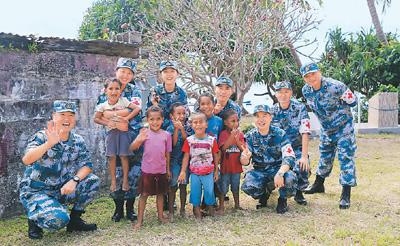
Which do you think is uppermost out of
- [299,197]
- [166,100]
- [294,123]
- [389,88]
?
[389,88]

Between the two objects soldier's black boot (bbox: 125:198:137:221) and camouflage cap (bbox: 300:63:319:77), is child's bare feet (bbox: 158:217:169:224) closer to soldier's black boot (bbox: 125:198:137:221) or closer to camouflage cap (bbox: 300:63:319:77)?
soldier's black boot (bbox: 125:198:137:221)

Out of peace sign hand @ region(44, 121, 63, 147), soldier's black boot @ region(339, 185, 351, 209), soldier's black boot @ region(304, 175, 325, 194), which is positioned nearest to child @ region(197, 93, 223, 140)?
peace sign hand @ region(44, 121, 63, 147)

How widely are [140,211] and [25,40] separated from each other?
232 cm

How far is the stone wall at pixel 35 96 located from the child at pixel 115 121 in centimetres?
99

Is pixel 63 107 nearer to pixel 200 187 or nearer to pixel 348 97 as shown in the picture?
pixel 200 187

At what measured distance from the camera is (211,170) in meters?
4.69

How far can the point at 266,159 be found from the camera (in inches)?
204

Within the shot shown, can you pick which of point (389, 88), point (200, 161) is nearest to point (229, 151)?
point (200, 161)

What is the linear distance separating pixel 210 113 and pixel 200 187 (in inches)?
31.3

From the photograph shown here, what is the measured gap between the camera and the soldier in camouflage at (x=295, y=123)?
5273 mm

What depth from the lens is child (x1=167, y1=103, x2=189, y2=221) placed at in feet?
15.3

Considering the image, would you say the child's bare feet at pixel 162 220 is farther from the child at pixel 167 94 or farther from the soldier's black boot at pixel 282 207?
the soldier's black boot at pixel 282 207

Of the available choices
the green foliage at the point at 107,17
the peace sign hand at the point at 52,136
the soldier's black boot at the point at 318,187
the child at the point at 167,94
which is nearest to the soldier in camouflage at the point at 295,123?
the soldier's black boot at the point at 318,187

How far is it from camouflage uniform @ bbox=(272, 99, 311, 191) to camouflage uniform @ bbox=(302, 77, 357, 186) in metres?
0.24
